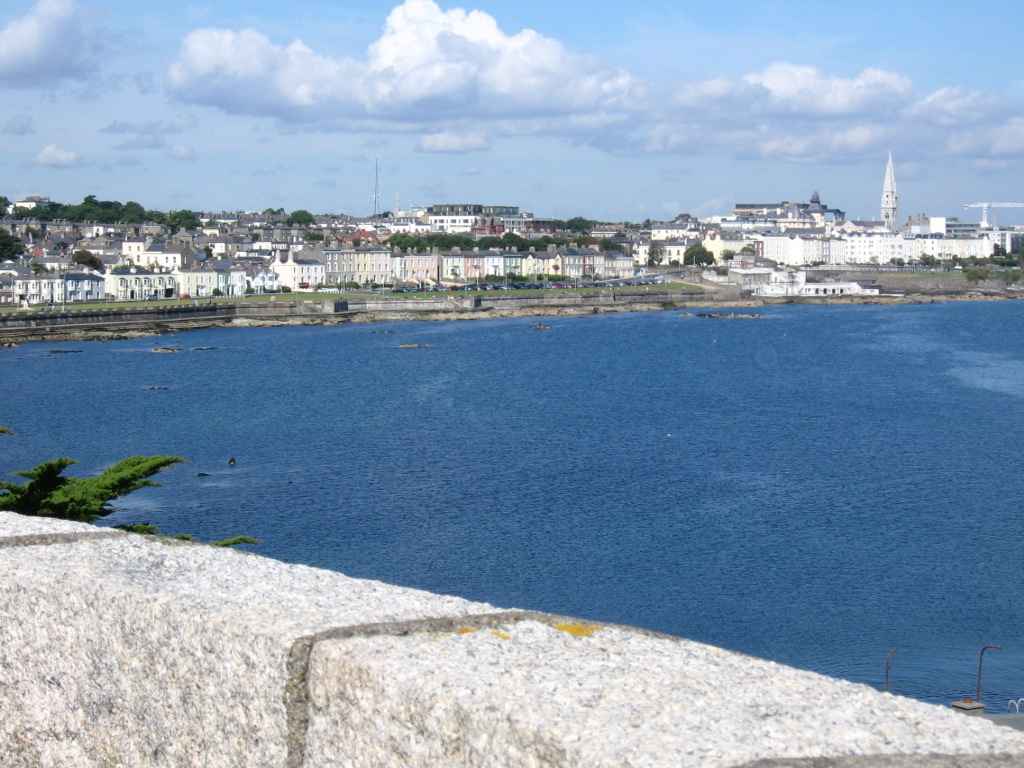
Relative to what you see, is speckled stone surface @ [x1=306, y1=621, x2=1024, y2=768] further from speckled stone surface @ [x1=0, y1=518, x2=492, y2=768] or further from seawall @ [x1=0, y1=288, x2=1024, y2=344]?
seawall @ [x1=0, y1=288, x2=1024, y2=344]

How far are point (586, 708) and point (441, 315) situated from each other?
80462 mm

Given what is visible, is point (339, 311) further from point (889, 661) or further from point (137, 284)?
point (889, 661)

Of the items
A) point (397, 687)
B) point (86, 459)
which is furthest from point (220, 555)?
point (86, 459)

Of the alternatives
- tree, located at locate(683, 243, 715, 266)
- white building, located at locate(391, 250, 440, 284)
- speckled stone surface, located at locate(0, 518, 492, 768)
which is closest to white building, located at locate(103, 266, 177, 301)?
white building, located at locate(391, 250, 440, 284)

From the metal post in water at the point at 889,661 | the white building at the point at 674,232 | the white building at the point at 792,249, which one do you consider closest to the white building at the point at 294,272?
the white building at the point at 674,232

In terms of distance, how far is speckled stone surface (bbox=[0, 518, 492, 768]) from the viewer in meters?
2.07

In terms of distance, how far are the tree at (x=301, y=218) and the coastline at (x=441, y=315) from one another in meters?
61.3

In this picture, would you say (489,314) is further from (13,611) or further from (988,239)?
(988,239)

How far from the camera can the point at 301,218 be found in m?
153

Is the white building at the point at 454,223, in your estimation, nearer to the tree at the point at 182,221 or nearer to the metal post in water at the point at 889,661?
the tree at the point at 182,221

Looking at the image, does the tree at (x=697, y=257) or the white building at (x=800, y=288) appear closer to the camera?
the white building at (x=800, y=288)

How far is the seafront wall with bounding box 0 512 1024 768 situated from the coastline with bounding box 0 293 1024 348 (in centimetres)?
5970

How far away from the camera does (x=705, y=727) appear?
1.69 m

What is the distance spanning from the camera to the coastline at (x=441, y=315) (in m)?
63.2
